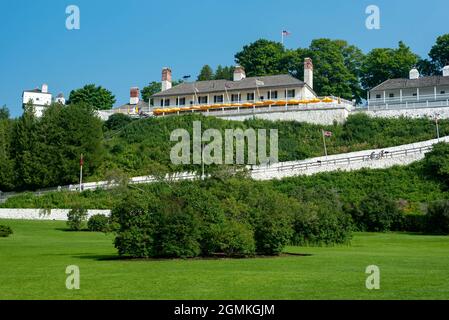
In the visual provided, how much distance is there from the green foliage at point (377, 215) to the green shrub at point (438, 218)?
2.31m

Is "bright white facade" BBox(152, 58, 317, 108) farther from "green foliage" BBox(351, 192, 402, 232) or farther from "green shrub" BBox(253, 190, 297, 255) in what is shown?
"green shrub" BBox(253, 190, 297, 255)

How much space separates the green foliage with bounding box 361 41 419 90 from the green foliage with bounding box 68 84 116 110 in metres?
49.6

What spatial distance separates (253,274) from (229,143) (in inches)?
2041

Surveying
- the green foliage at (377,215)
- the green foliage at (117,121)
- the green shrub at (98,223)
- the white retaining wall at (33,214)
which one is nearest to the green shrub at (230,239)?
the green shrub at (98,223)

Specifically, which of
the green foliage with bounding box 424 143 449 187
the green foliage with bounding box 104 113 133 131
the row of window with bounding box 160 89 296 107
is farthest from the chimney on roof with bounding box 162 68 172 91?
the green foliage with bounding box 424 143 449 187

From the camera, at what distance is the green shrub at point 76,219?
4472 centimetres

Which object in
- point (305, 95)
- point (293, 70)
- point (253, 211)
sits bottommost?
point (253, 211)

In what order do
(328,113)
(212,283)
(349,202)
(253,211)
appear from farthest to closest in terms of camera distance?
(328,113) < (349,202) < (253,211) < (212,283)

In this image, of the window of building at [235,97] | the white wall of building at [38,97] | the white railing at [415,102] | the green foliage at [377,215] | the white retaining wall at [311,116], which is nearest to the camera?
the green foliage at [377,215]

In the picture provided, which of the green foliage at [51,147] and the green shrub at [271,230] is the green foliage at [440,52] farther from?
the green shrub at [271,230]

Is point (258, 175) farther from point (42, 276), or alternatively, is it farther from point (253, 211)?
point (42, 276)

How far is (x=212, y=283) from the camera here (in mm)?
14633

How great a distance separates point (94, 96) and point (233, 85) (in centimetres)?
4016
